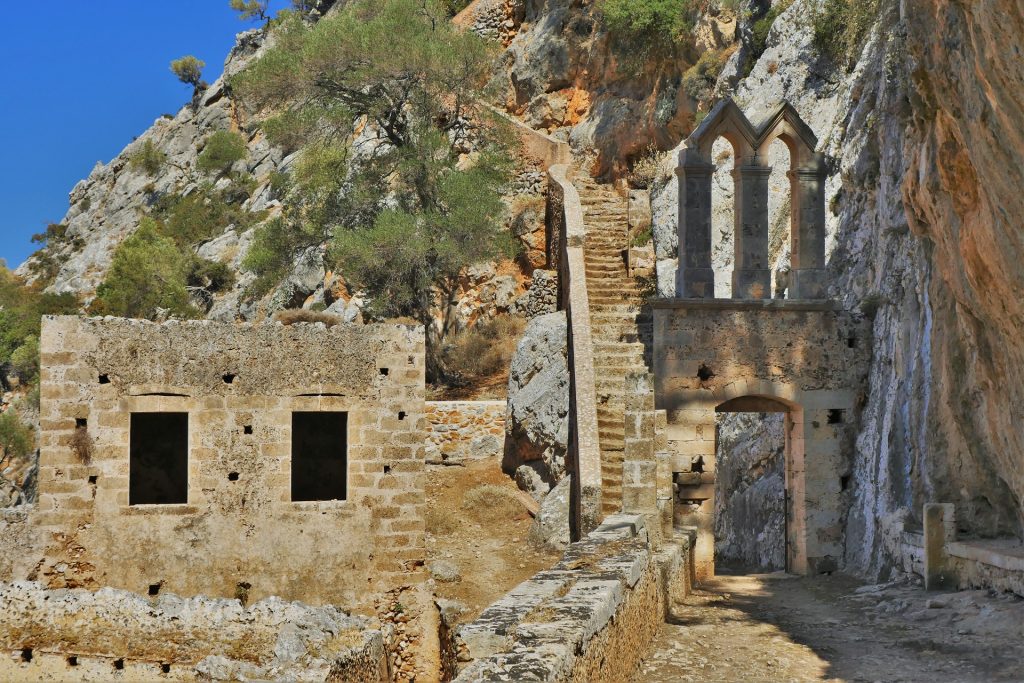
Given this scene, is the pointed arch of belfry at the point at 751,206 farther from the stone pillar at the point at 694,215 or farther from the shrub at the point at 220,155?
the shrub at the point at 220,155

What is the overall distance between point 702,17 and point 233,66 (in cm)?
3545

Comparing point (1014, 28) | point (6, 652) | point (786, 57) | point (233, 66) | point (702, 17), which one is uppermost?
point (233, 66)

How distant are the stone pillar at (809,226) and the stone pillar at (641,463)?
4.91m

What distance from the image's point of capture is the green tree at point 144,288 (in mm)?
37812

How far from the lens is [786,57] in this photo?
78.6 feet

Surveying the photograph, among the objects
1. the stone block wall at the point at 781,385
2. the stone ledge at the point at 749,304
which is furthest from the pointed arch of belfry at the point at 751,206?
the stone block wall at the point at 781,385

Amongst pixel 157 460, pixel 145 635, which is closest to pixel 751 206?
pixel 157 460

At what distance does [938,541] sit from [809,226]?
5983 millimetres

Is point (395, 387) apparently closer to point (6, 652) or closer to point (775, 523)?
point (6, 652)

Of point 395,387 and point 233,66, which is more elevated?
point 233,66

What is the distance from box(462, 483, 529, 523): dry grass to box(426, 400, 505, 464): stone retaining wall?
1662mm

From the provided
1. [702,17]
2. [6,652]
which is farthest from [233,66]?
[6,652]

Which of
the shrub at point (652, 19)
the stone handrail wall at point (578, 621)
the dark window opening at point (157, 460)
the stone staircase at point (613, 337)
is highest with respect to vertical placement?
the shrub at point (652, 19)

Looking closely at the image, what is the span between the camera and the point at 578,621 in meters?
6.91
